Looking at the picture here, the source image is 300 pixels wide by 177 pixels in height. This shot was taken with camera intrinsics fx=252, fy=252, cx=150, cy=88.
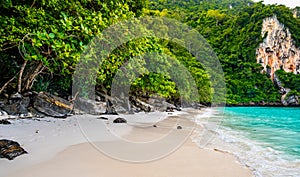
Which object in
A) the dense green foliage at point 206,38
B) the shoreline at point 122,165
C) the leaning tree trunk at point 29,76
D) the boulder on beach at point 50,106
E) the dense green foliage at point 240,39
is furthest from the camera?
the dense green foliage at point 240,39

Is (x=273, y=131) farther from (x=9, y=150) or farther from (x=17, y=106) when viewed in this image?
(x=9, y=150)

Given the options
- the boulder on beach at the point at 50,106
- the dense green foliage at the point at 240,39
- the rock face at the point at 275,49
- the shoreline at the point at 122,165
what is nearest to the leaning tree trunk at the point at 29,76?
the boulder on beach at the point at 50,106

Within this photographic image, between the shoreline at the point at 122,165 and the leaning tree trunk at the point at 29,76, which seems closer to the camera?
the shoreline at the point at 122,165

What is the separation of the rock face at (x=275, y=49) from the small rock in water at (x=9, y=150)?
5980 cm

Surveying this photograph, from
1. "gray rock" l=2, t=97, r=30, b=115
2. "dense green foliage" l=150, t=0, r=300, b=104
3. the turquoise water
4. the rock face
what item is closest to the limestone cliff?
the rock face

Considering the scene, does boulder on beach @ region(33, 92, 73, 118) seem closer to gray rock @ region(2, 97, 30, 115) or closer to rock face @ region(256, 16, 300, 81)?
gray rock @ region(2, 97, 30, 115)

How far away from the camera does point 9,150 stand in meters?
3.68

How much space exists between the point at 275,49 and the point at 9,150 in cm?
6293

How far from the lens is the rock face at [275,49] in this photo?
57.1 meters

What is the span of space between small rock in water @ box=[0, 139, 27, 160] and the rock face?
5980 centimetres

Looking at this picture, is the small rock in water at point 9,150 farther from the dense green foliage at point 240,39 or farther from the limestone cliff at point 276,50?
the limestone cliff at point 276,50

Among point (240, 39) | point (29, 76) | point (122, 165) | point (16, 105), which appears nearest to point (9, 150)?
point (122, 165)

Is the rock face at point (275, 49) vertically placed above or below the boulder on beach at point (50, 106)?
above

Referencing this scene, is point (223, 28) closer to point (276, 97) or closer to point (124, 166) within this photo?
point (276, 97)
